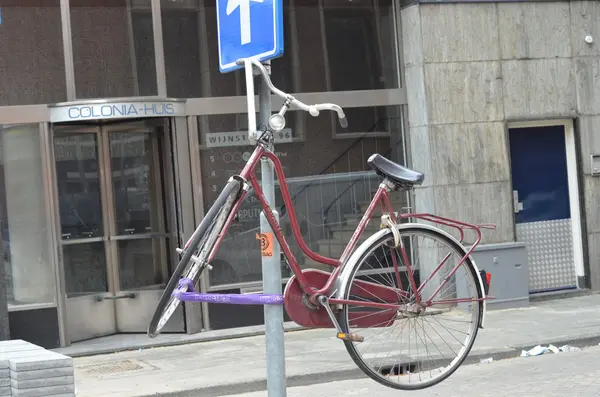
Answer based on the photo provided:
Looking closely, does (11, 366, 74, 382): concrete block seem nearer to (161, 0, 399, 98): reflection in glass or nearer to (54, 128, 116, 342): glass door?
(54, 128, 116, 342): glass door

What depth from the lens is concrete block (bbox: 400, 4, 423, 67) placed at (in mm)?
11633

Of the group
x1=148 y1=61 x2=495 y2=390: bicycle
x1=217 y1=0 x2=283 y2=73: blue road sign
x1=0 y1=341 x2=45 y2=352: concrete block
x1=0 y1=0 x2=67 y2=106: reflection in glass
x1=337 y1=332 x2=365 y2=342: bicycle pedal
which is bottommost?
x1=0 y1=341 x2=45 y2=352: concrete block

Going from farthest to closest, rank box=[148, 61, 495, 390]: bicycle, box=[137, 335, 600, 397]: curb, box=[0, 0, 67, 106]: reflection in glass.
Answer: box=[0, 0, 67, 106]: reflection in glass
box=[137, 335, 600, 397]: curb
box=[148, 61, 495, 390]: bicycle

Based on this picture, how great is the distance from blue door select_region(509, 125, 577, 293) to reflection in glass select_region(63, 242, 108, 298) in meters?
5.53

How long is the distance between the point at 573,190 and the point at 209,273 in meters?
5.25

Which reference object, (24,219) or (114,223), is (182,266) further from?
(114,223)

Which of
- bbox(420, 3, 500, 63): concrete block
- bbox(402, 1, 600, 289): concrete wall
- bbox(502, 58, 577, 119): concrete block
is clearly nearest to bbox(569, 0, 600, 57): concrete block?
bbox(402, 1, 600, 289): concrete wall

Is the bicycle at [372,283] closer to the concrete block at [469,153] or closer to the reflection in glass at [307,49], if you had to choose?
the reflection in glass at [307,49]

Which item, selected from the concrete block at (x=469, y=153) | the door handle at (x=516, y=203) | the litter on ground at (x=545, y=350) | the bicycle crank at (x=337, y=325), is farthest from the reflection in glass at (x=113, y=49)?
the bicycle crank at (x=337, y=325)

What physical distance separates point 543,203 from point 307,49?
394 cm

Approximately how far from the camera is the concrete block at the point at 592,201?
12434 mm

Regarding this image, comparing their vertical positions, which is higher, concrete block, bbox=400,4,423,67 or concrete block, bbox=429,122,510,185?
concrete block, bbox=400,4,423,67

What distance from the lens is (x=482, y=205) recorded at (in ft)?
38.8

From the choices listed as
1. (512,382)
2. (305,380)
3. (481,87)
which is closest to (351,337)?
(512,382)
